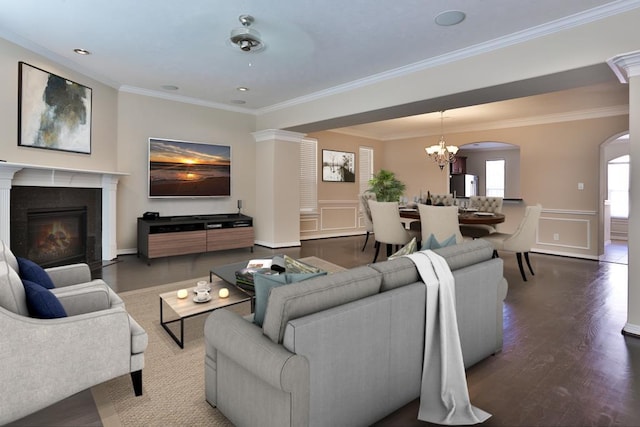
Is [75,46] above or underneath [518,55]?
above

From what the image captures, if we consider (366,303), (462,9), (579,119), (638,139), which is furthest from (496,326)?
(579,119)

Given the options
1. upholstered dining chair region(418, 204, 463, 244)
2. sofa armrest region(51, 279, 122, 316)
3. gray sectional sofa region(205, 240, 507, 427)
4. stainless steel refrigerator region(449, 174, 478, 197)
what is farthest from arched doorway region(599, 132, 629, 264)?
sofa armrest region(51, 279, 122, 316)

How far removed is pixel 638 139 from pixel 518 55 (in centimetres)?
137

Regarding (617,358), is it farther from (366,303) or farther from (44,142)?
(44,142)

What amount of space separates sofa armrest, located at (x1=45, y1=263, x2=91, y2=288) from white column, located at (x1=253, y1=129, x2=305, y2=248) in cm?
419

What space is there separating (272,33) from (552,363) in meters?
3.76

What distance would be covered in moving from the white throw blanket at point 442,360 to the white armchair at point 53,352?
1.59m

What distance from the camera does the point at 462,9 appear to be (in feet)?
10.0

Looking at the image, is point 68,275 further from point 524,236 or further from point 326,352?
point 524,236

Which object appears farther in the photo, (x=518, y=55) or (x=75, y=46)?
(x=75, y=46)

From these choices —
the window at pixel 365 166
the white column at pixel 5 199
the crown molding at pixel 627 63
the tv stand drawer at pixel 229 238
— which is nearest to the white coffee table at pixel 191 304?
the white column at pixel 5 199

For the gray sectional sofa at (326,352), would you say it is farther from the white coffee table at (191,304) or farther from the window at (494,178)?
the window at (494,178)

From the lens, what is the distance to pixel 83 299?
2.18m

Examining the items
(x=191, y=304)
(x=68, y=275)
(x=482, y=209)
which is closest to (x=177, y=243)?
(x=68, y=275)
